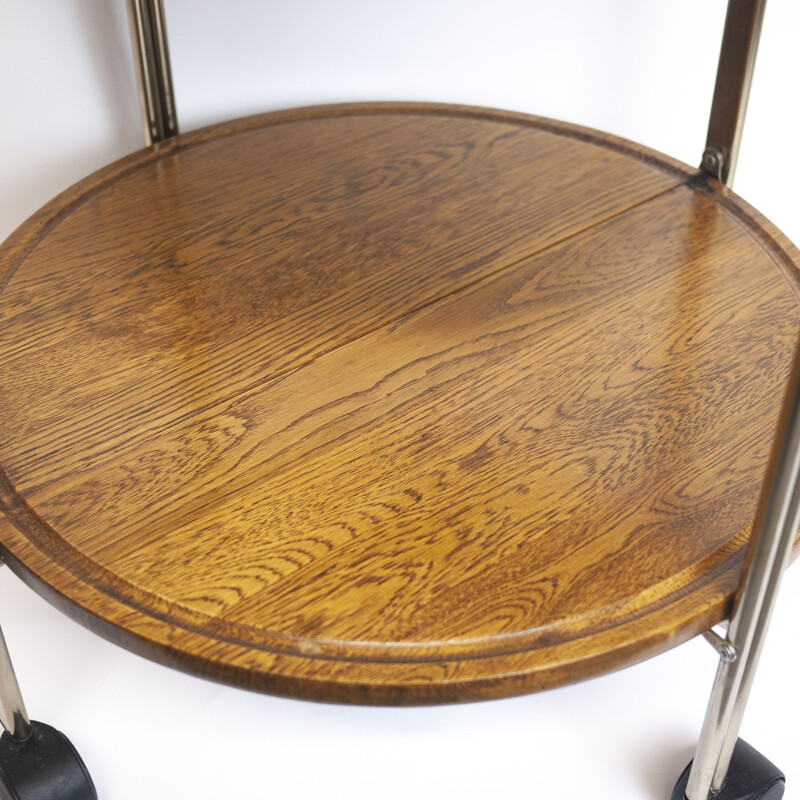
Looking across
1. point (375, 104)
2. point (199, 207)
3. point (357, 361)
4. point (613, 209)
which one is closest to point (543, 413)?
point (357, 361)

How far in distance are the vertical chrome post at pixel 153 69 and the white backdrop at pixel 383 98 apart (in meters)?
0.05

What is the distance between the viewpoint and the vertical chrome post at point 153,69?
104 cm

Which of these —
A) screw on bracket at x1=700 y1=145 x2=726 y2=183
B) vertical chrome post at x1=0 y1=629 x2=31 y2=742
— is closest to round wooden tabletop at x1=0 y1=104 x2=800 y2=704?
screw on bracket at x1=700 y1=145 x2=726 y2=183

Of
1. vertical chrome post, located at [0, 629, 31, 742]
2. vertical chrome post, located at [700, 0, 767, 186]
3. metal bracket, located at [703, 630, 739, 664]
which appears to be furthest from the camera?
vertical chrome post, located at [700, 0, 767, 186]

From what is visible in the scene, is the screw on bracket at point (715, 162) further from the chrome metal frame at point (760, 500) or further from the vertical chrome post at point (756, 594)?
the vertical chrome post at point (756, 594)

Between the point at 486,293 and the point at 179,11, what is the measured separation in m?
0.49

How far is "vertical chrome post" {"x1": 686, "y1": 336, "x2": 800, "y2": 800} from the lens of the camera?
562mm

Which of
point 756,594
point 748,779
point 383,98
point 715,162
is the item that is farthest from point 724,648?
point 383,98

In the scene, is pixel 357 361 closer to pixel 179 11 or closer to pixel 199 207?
pixel 199 207

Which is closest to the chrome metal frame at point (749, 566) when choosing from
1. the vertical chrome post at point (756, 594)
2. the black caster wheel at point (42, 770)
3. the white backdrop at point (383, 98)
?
the vertical chrome post at point (756, 594)

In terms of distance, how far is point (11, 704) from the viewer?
0.85m

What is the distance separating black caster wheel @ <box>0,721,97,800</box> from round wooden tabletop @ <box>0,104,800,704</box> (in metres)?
0.29

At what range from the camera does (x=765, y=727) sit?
956 millimetres

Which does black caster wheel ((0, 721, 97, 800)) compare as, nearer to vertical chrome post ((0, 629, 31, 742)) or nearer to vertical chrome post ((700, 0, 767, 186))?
vertical chrome post ((0, 629, 31, 742))
